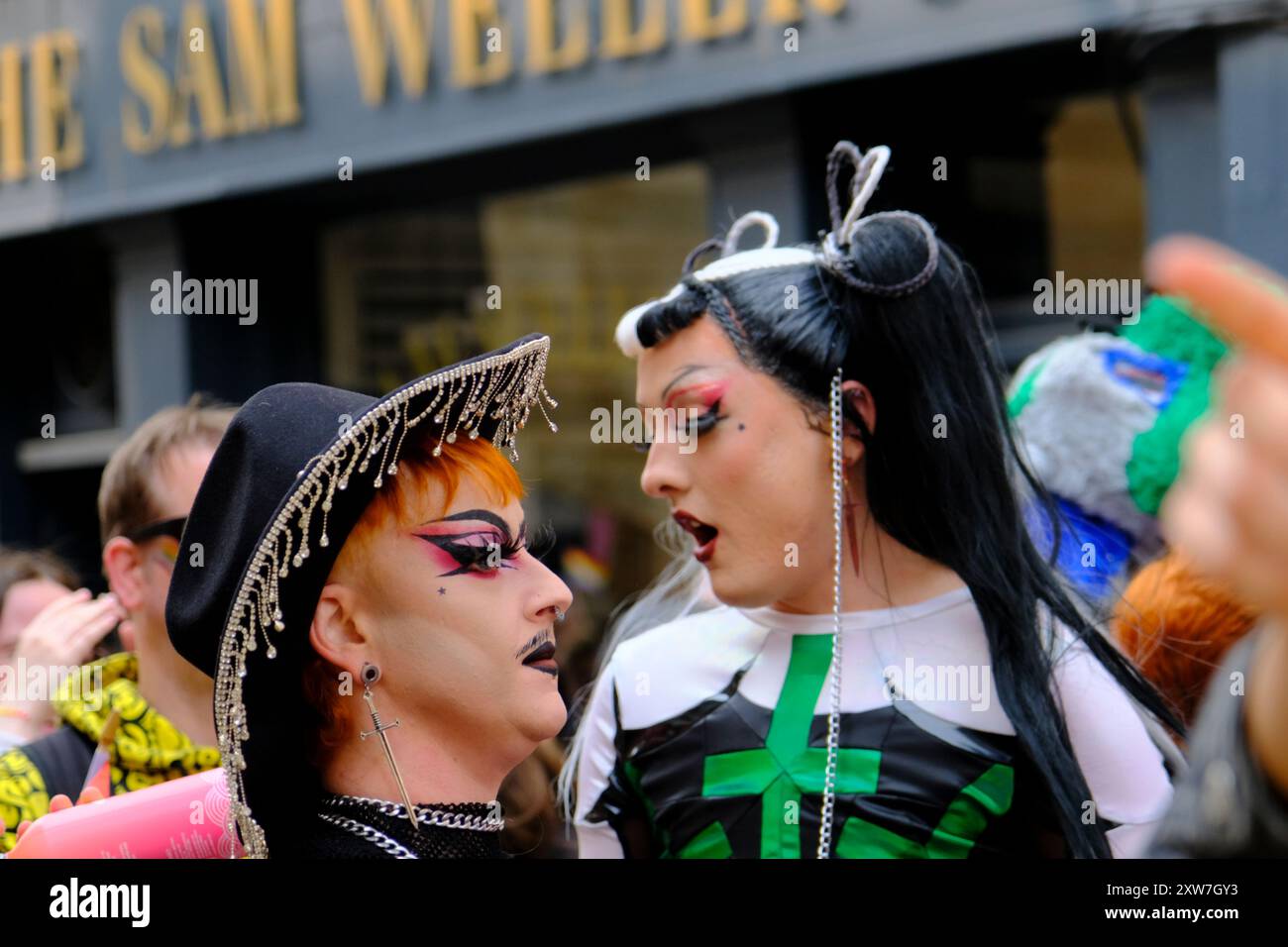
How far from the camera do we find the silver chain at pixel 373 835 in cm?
163

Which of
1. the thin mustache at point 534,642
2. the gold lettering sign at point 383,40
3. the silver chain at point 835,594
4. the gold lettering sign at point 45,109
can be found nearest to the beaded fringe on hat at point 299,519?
the thin mustache at point 534,642

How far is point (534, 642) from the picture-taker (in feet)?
5.58

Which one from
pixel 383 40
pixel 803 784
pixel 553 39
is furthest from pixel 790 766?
pixel 383 40

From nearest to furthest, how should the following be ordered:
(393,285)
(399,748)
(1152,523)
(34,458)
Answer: (399,748) < (1152,523) < (393,285) < (34,458)

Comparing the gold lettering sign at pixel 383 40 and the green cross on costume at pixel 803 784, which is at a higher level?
the gold lettering sign at pixel 383 40

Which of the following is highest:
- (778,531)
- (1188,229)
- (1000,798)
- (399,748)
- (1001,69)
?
(1001,69)

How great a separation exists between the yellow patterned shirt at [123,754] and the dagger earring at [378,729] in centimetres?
75

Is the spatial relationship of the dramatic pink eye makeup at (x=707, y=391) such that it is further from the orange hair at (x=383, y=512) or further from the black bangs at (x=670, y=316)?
the orange hair at (x=383, y=512)

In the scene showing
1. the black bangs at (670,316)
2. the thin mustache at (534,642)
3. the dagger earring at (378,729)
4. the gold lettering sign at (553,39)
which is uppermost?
the gold lettering sign at (553,39)

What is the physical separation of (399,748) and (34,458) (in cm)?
619

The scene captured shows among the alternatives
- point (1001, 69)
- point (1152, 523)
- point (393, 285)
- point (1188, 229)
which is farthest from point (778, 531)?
point (393, 285)

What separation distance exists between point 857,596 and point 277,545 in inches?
32.5
